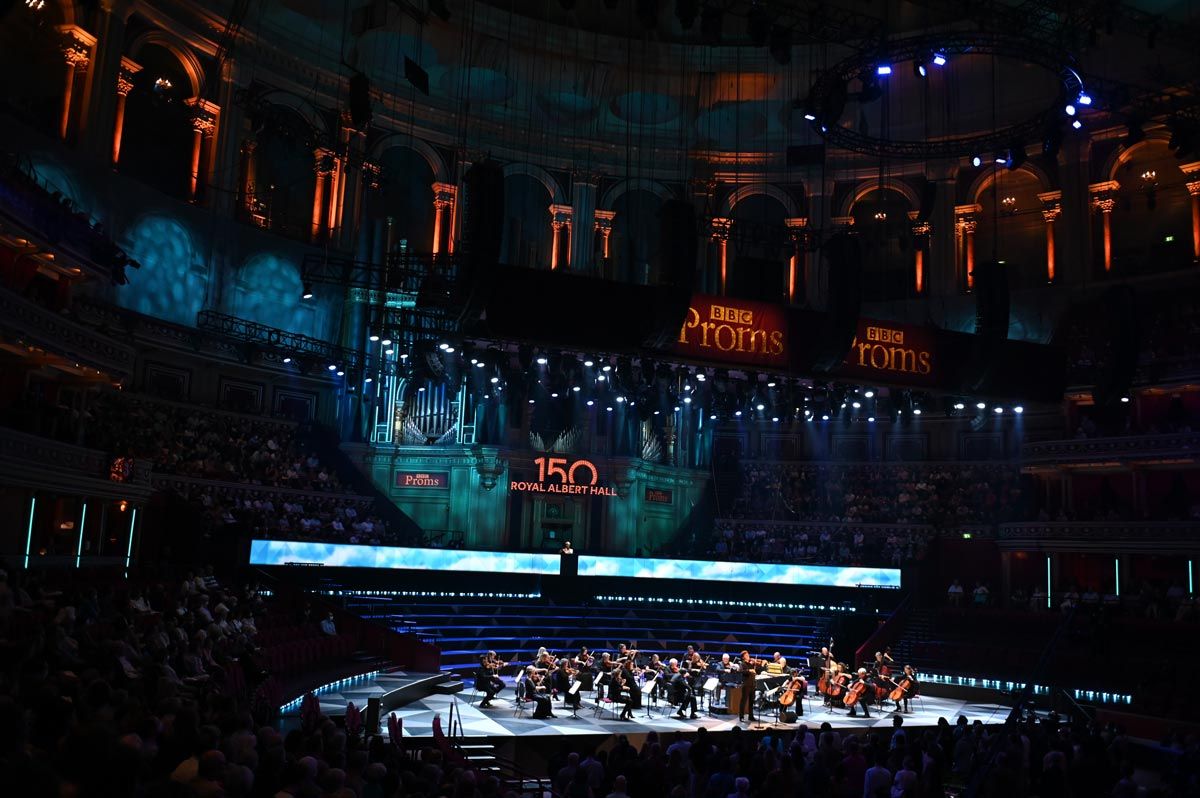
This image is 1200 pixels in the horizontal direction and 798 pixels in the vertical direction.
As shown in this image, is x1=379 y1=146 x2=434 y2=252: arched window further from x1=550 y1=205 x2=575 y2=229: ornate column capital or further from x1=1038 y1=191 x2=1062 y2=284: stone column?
x1=1038 y1=191 x2=1062 y2=284: stone column

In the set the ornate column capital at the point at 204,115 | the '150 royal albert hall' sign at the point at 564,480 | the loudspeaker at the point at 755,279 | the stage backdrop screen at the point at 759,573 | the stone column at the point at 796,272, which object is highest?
the ornate column capital at the point at 204,115

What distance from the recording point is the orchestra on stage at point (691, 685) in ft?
66.5

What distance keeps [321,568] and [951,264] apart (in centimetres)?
2607

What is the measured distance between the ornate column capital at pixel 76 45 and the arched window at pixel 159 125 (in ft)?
8.22

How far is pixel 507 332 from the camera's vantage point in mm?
12945

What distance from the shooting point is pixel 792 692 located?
834 inches

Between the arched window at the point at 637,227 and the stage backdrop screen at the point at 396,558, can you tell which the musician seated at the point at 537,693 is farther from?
the arched window at the point at 637,227

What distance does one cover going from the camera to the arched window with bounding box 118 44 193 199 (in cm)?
3234

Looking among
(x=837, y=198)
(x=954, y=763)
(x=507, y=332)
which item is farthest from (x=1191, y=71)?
(x=507, y=332)

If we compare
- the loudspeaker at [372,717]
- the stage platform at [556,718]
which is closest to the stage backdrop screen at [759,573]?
the stage platform at [556,718]

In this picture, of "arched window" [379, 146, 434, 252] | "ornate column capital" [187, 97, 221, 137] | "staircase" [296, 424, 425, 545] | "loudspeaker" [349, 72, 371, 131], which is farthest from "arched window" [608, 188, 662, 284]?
"loudspeaker" [349, 72, 371, 131]

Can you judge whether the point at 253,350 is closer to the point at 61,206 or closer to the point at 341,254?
the point at 341,254

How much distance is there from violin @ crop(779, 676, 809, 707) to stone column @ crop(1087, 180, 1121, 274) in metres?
22.8

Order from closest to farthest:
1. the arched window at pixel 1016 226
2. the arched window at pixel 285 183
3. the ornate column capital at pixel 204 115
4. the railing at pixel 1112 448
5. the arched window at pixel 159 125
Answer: the railing at pixel 1112 448, the arched window at pixel 159 125, the ornate column capital at pixel 204 115, the arched window at pixel 285 183, the arched window at pixel 1016 226
